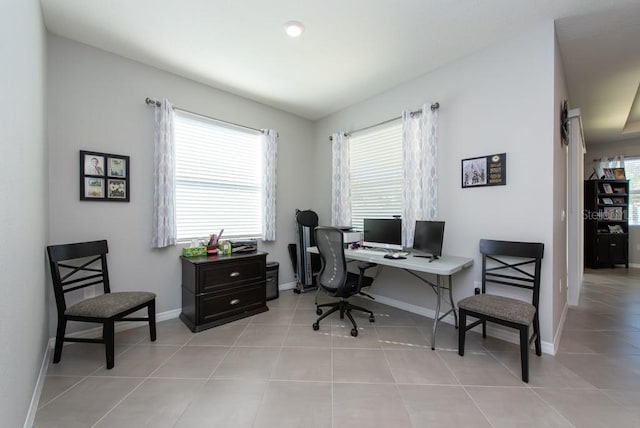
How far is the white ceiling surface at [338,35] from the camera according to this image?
6.52ft

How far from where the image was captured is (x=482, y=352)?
220 cm

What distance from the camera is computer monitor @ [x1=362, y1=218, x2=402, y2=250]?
301cm

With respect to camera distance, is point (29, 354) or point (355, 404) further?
point (355, 404)

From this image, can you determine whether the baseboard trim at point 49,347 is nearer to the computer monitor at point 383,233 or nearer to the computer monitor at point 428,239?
the computer monitor at point 383,233

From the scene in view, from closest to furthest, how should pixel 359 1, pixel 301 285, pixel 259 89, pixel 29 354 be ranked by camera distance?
1. pixel 29 354
2. pixel 359 1
3. pixel 259 89
4. pixel 301 285

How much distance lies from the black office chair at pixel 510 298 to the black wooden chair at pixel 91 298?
2788mm

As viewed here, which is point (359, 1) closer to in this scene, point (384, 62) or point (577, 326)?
point (384, 62)

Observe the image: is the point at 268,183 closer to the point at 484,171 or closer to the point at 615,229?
the point at 484,171

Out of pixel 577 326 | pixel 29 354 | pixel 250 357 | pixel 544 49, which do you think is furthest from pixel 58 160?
pixel 577 326

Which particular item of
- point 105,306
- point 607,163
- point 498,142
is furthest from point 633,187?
point 105,306

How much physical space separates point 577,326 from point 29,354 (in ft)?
15.1

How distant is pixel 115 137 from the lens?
2.58 m

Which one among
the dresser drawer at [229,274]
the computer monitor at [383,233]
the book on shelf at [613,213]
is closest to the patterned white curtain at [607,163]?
the book on shelf at [613,213]

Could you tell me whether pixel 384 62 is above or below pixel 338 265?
above
